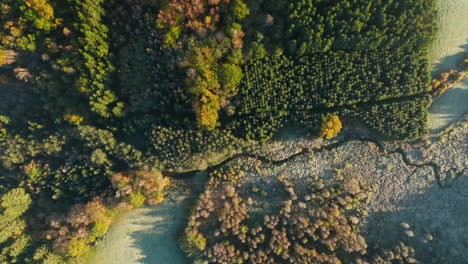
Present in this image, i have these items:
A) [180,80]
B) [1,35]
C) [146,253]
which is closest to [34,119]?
[1,35]

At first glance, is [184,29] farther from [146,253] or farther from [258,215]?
[146,253]

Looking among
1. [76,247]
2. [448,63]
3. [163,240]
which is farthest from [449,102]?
[76,247]

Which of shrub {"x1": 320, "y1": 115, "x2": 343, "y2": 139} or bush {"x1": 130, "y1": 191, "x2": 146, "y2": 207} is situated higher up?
shrub {"x1": 320, "y1": 115, "x2": 343, "y2": 139}

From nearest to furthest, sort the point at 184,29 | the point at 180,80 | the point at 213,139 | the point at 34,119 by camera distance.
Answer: the point at 184,29 → the point at 180,80 → the point at 213,139 → the point at 34,119

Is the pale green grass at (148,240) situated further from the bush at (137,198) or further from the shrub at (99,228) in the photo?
the bush at (137,198)

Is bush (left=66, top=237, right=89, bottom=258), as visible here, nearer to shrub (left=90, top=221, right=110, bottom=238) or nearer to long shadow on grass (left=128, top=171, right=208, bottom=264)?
shrub (left=90, top=221, right=110, bottom=238)

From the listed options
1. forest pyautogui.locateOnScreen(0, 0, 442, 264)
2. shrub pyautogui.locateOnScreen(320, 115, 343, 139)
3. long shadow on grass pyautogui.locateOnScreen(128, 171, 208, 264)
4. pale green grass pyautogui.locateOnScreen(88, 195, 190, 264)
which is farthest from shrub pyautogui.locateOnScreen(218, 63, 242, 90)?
pale green grass pyautogui.locateOnScreen(88, 195, 190, 264)
